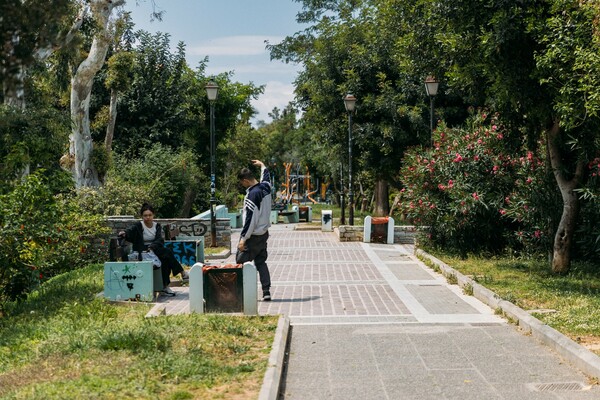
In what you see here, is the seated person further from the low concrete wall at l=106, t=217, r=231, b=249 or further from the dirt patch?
the low concrete wall at l=106, t=217, r=231, b=249

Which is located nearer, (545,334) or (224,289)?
(545,334)

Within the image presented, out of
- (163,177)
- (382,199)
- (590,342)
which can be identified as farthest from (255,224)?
(382,199)

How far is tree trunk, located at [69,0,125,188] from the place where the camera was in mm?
24297

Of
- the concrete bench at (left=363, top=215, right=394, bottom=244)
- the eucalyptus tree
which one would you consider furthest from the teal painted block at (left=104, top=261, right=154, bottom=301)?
the concrete bench at (left=363, top=215, right=394, bottom=244)

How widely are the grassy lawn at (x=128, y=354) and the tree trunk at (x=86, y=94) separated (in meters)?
15.3

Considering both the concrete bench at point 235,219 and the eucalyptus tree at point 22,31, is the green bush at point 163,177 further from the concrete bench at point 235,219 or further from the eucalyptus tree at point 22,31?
the eucalyptus tree at point 22,31

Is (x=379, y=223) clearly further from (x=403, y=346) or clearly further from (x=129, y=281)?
(x=403, y=346)

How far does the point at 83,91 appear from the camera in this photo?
2619 centimetres

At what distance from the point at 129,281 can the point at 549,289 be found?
618 centimetres

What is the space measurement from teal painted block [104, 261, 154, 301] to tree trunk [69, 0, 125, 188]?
43.6 feet

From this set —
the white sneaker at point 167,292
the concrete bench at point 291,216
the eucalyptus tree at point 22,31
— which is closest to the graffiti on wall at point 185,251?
the white sneaker at point 167,292

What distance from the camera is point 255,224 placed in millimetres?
11445

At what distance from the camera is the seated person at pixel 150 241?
12.4 metres

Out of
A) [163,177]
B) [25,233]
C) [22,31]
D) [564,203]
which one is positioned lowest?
[25,233]
